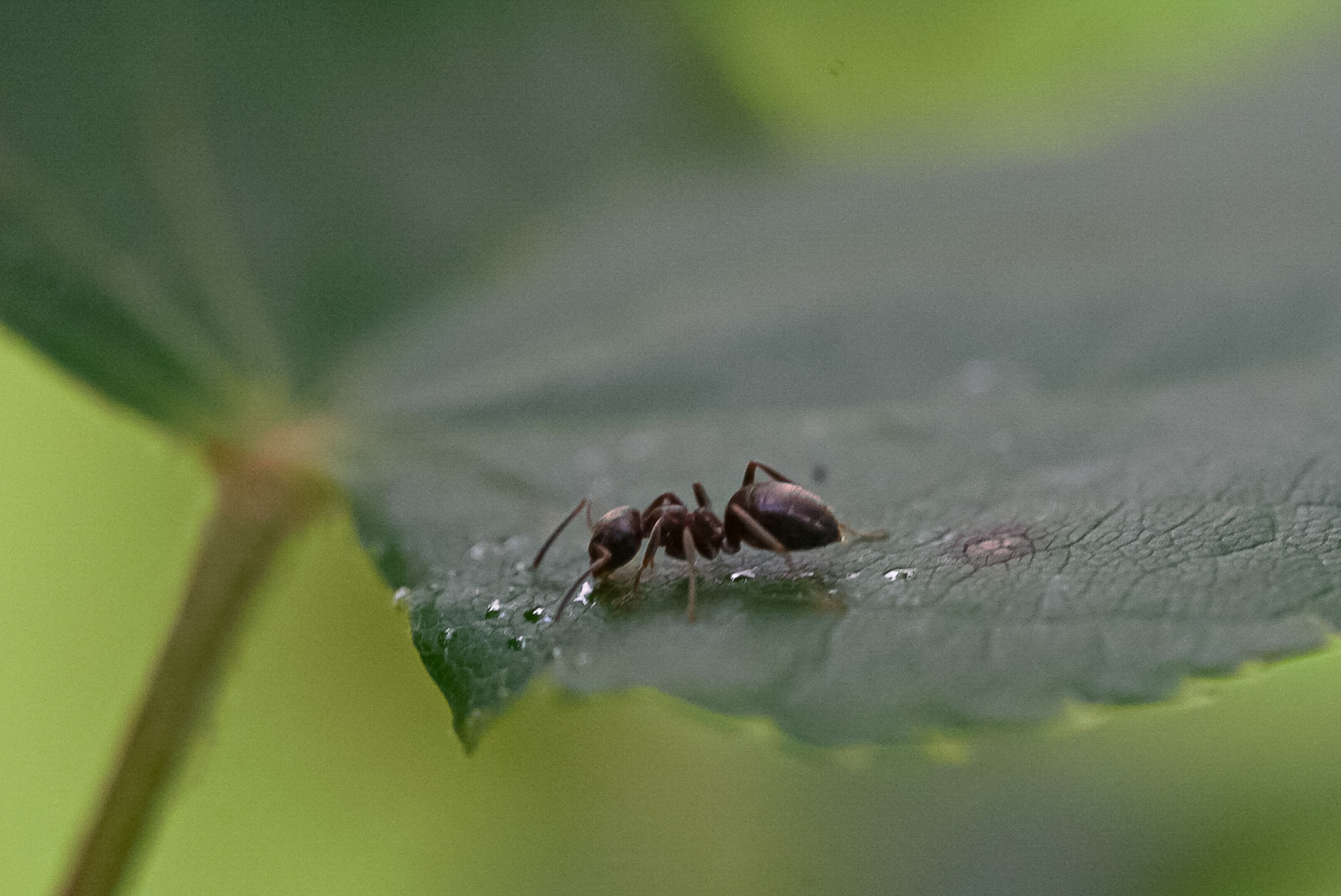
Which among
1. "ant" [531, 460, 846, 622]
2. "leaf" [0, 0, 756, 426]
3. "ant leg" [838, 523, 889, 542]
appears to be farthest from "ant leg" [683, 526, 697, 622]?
"leaf" [0, 0, 756, 426]

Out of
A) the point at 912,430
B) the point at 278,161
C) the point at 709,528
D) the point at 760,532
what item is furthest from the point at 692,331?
the point at 278,161

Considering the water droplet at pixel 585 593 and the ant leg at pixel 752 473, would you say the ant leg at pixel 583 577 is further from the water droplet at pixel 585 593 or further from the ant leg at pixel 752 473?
the ant leg at pixel 752 473

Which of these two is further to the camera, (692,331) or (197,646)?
(692,331)

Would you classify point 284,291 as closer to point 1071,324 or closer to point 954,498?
point 954,498

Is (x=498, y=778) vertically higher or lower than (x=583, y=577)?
higher

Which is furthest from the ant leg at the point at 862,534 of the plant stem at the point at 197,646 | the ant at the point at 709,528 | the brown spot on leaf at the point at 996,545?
the plant stem at the point at 197,646

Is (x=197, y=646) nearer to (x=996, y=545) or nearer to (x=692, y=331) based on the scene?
(x=996, y=545)
